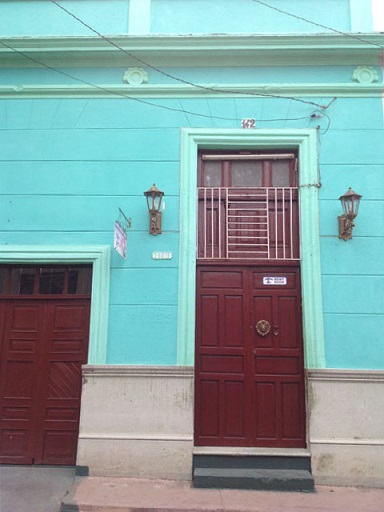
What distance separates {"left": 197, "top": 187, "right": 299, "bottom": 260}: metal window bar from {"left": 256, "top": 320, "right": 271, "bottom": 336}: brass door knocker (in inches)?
29.7

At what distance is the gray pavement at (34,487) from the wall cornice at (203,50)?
4819 mm

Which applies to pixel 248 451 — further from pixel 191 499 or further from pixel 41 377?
pixel 41 377

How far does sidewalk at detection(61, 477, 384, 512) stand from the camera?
3.71 metres

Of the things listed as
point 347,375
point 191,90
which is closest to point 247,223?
point 191,90

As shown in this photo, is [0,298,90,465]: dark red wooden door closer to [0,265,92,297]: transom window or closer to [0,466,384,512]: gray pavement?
[0,265,92,297]: transom window

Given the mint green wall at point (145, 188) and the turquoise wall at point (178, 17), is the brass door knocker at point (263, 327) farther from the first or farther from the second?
the turquoise wall at point (178, 17)

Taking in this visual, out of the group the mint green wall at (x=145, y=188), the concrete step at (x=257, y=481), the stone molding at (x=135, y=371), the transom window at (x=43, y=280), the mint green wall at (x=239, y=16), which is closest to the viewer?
the concrete step at (x=257, y=481)

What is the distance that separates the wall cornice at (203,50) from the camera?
500 cm

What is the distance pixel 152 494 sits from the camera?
396 cm

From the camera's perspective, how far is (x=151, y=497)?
12.8ft

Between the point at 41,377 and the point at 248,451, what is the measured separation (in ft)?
8.13

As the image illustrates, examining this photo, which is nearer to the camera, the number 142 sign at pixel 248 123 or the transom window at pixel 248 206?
the transom window at pixel 248 206

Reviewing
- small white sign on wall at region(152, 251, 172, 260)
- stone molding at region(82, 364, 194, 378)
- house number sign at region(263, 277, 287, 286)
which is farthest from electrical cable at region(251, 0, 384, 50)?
stone molding at region(82, 364, 194, 378)

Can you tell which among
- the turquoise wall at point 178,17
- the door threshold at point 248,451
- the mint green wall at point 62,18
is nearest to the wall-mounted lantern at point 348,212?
the turquoise wall at point 178,17
